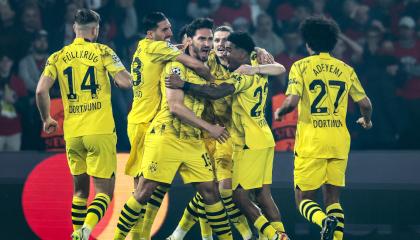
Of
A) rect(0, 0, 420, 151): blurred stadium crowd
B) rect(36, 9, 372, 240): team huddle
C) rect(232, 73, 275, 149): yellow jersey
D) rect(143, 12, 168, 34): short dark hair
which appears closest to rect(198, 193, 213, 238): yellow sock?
rect(36, 9, 372, 240): team huddle

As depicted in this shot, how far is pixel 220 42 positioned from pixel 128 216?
2.25m

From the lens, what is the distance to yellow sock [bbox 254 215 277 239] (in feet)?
39.8

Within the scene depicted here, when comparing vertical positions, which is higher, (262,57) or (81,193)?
(262,57)

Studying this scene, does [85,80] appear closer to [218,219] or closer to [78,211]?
[78,211]

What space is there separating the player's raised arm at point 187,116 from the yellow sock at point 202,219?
136cm

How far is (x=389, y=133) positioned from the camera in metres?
16.1

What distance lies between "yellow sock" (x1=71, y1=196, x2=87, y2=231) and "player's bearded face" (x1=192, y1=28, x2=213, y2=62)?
6.44ft

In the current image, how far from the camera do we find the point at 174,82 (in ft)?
38.1

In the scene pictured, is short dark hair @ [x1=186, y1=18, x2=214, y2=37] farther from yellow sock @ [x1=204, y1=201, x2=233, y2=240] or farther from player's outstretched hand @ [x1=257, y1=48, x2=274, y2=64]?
yellow sock @ [x1=204, y1=201, x2=233, y2=240]

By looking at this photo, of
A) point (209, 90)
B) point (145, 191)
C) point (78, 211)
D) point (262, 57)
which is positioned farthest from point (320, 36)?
point (78, 211)

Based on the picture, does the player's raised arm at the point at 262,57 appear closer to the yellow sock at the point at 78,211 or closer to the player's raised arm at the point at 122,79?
the player's raised arm at the point at 122,79

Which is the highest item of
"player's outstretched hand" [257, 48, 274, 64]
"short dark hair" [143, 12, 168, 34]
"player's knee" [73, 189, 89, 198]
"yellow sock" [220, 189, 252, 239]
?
"short dark hair" [143, 12, 168, 34]

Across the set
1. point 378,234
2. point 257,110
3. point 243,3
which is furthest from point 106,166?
point 243,3

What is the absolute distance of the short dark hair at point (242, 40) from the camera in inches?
479
